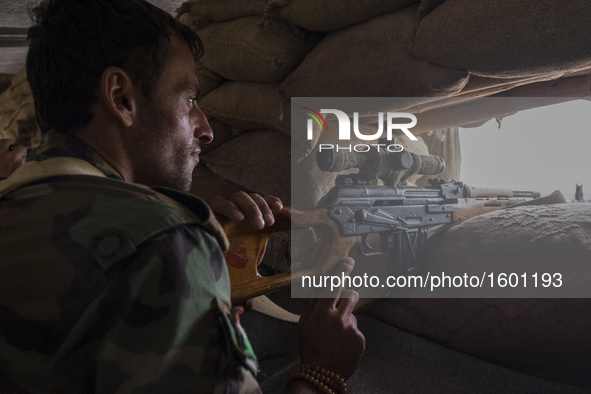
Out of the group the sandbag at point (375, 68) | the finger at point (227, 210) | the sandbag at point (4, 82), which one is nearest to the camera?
the finger at point (227, 210)

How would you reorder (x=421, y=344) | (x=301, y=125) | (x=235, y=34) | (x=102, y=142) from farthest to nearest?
(x=235, y=34) → (x=301, y=125) → (x=421, y=344) → (x=102, y=142)

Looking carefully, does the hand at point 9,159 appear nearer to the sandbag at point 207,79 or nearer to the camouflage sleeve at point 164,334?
the sandbag at point 207,79

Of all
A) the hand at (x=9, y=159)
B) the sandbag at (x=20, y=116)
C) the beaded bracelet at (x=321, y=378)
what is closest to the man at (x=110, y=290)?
the beaded bracelet at (x=321, y=378)

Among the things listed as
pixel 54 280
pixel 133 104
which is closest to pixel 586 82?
pixel 133 104

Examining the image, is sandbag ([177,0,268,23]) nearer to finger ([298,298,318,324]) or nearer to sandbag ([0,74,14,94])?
finger ([298,298,318,324])

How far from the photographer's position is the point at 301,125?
1180 millimetres

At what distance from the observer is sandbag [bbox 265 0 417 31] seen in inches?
39.6

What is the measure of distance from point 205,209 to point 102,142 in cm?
28

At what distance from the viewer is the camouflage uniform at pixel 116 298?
0.35 meters

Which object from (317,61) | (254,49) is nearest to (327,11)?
(317,61)

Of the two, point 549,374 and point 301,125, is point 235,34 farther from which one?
point 549,374

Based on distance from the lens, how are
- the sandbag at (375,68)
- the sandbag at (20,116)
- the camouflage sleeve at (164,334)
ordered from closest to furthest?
1. the camouflage sleeve at (164,334)
2. the sandbag at (375,68)
3. the sandbag at (20,116)

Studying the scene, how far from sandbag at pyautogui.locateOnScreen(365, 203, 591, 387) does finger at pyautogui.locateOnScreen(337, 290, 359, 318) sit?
Answer: 37 centimetres

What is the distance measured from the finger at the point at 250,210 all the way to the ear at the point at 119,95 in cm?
21
